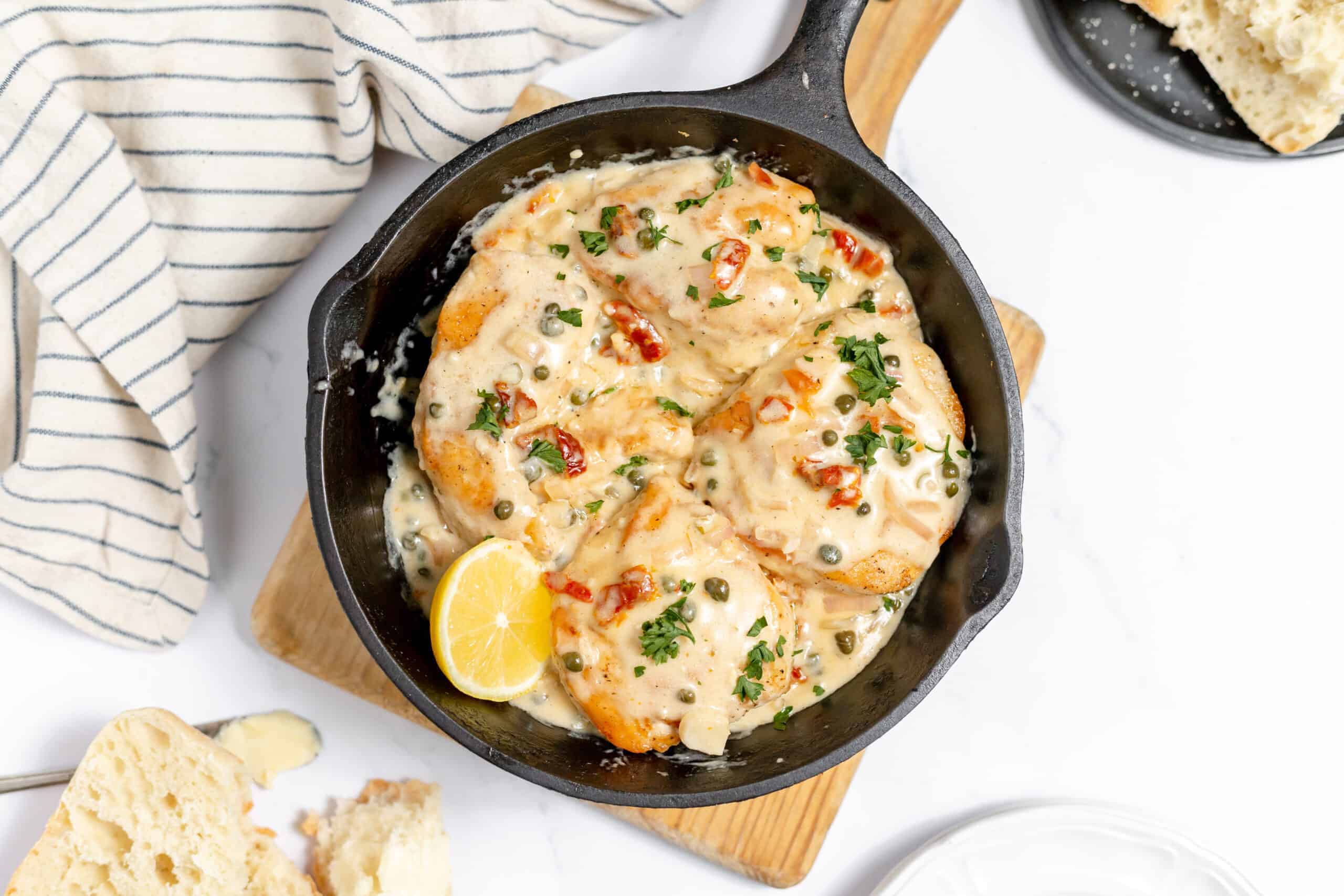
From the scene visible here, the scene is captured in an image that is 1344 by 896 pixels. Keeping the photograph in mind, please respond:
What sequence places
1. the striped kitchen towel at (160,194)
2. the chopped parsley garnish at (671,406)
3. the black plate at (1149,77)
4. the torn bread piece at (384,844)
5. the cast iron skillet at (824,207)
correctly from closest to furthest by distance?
the cast iron skillet at (824,207) → the chopped parsley garnish at (671,406) → the striped kitchen towel at (160,194) → the torn bread piece at (384,844) → the black plate at (1149,77)

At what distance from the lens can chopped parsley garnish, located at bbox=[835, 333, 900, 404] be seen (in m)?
2.53

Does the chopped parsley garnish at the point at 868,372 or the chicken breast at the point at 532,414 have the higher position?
the chopped parsley garnish at the point at 868,372

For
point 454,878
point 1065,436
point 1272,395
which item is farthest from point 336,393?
point 1272,395

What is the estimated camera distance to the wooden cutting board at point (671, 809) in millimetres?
3016

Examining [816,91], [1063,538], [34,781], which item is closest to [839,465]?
[816,91]

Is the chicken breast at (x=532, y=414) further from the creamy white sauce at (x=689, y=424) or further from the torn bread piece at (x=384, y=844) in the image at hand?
the torn bread piece at (x=384, y=844)

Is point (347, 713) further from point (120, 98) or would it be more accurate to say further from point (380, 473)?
point (120, 98)

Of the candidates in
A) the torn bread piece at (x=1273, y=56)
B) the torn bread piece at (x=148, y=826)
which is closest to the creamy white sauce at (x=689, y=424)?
the torn bread piece at (x=148, y=826)

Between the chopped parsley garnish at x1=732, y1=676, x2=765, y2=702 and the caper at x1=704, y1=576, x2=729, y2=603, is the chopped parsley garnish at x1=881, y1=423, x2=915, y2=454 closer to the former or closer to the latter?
the caper at x1=704, y1=576, x2=729, y2=603

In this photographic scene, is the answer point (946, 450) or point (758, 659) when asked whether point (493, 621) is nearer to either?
point (758, 659)

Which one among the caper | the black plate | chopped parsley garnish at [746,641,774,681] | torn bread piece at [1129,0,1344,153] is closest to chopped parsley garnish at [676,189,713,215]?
the caper

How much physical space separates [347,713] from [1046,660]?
217cm

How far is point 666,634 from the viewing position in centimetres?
244

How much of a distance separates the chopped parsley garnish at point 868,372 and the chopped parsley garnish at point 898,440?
0.07 meters
